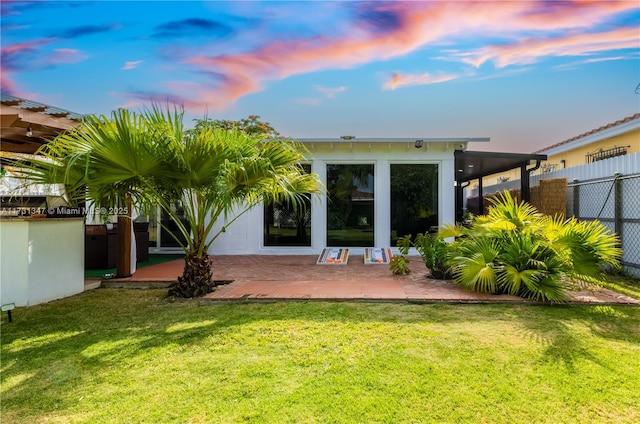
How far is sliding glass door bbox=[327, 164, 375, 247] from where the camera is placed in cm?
1096

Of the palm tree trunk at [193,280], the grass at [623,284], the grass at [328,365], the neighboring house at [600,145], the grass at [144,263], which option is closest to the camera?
the grass at [328,365]

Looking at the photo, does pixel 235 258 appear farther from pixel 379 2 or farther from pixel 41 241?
pixel 379 2

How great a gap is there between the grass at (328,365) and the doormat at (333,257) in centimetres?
412

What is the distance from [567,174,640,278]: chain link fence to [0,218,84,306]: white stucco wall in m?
10.9

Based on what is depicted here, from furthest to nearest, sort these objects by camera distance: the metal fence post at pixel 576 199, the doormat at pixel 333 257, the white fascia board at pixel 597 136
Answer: the white fascia board at pixel 597 136, the doormat at pixel 333 257, the metal fence post at pixel 576 199

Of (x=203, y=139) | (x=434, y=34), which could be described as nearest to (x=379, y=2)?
(x=434, y=34)

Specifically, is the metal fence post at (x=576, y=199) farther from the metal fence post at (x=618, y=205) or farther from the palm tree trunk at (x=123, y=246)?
the palm tree trunk at (x=123, y=246)

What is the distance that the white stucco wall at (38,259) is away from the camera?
211 inches

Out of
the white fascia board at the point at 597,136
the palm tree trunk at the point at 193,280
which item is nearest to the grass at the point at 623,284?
the white fascia board at the point at 597,136

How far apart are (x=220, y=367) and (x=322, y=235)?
314 inches

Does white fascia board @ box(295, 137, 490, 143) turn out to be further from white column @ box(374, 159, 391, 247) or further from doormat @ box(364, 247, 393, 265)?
doormat @ box(364, 247, 393, 265)

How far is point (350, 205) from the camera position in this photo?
10992mm

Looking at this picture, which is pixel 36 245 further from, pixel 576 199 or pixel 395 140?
pixel 576 199


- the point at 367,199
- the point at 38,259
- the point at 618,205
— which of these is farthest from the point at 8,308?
the point at 618,205
